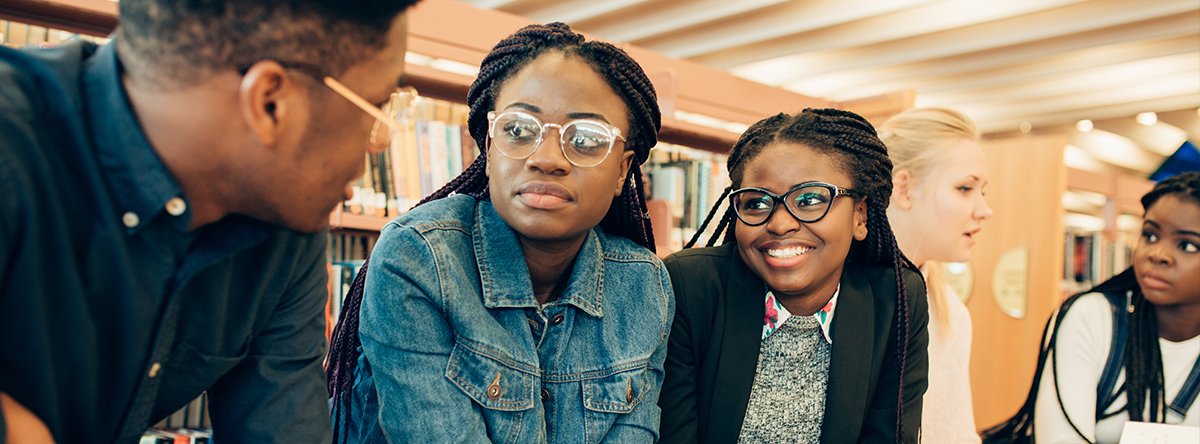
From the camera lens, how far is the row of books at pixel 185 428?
2018mm

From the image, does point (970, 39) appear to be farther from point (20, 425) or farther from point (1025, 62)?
point (20, 425)

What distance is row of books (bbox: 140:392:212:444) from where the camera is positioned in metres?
2.02

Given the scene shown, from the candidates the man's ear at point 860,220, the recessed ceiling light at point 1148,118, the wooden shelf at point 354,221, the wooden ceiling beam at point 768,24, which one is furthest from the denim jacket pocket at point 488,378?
the recessed ceiling light at point 1148,118

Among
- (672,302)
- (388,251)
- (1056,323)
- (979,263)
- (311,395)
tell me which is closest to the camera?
(311,395)

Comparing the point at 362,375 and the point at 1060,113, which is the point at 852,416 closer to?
the point at 362,375

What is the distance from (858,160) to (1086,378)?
127cm

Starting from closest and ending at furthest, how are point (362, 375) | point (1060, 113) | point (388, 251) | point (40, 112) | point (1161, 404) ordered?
point (40, 112), point (388, 251), point (362, 375), point (1161, 404), point (1060, 113)

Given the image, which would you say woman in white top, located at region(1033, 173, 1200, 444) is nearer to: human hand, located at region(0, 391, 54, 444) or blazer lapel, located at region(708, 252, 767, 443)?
blazer lapel, located at region(708, 252, 767, 443)

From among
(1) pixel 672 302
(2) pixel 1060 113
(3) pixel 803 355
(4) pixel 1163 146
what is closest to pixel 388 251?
(1) pixel 672 302

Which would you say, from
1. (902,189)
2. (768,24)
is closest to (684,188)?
(902,189)

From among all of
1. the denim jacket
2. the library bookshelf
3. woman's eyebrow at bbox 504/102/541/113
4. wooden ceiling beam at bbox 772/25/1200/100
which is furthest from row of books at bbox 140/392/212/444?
wooden ceiling beam at bbox 772/25/1200/100

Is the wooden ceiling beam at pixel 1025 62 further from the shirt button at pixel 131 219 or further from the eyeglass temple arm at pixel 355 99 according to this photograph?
the shirt button at pixel 131 219

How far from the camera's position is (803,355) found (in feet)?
5.41

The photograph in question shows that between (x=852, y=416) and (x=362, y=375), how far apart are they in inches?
40.1
